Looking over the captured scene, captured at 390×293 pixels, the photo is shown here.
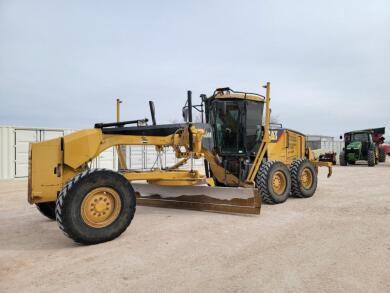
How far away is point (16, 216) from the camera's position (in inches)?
256

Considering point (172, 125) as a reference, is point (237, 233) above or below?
below

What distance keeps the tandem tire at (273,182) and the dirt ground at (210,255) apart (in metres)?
0.85

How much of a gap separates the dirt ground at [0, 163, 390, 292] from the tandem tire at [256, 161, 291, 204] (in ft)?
2.78

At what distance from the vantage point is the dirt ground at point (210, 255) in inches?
125

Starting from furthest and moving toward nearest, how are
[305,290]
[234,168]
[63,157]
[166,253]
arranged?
[234,168], [63,157], [166,253], [305,290]

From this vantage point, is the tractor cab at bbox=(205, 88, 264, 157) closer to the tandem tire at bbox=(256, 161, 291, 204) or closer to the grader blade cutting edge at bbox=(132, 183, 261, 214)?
the tandem tire at bbox=(256, 161, 291, 204)

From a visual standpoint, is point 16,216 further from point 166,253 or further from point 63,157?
point 166,253

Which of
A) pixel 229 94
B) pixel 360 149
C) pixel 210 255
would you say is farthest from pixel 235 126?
pixel 360 149

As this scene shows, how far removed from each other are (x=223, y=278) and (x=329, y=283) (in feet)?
3.05

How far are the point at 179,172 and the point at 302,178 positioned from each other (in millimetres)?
3701

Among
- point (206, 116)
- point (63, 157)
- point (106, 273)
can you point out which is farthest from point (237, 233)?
point (206, 116)

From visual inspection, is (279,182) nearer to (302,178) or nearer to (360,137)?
(302,178)

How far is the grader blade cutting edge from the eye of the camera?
6.12 m

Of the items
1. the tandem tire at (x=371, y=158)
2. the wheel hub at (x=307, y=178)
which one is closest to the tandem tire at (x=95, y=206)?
the wheel hub at (x=307, y=178)
